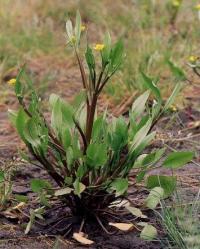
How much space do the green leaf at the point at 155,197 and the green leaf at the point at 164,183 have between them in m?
0.04

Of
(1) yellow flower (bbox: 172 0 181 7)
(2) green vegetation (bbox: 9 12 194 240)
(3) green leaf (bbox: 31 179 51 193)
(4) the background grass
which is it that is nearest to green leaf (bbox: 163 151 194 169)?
(2) green vegetation (bbox: 9 12 194 240)

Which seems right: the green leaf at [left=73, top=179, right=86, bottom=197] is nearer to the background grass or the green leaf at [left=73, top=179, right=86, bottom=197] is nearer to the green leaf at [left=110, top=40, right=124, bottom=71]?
the green leaf at [left=110, top=40, right=124, bottom=71]

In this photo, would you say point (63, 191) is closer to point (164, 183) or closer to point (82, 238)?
point (82, 238)


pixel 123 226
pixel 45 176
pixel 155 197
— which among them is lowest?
pixel 45 176

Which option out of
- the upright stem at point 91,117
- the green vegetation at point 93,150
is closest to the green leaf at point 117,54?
the green vegetation at point 93,150

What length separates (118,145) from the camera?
2.37 meters

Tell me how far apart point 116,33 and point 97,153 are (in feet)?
10.9

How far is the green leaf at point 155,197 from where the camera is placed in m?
2.43

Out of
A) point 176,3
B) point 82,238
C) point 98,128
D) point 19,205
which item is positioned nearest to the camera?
point 82,238

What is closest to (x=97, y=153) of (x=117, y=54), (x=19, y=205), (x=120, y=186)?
(x=120, y=186)

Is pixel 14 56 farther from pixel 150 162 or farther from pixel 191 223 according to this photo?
pixel 191 223

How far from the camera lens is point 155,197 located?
246 centimetres

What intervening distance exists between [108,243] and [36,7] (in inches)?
160

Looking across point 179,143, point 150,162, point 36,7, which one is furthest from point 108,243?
point 36,7
